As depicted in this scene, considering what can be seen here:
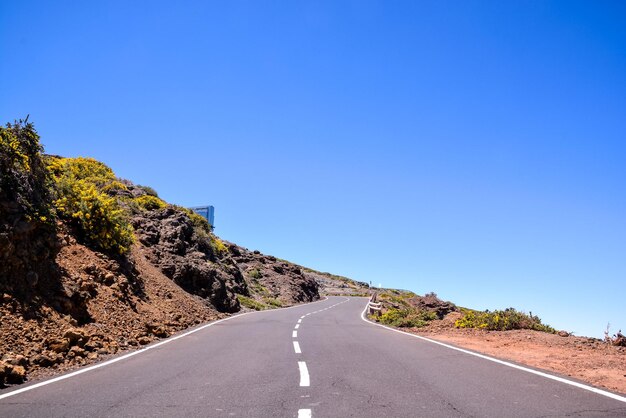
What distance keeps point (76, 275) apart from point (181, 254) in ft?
43.2

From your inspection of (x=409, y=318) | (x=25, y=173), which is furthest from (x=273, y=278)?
(x=25, y=173)

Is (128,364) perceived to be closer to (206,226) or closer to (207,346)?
(207,346)

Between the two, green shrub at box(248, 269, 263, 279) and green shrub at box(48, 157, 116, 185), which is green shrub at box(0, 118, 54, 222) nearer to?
green shrub at box(48, 157, 116, 185)

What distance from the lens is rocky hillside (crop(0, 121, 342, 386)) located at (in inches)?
369

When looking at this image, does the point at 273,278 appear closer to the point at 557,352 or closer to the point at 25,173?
the point at 25,173

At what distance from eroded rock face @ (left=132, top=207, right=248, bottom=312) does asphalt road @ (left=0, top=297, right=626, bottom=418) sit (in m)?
13.9

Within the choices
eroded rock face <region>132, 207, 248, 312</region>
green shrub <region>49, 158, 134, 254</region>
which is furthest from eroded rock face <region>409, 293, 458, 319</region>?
green shrub <region>49, 158, 134, 254</region>

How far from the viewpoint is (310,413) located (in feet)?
17.2

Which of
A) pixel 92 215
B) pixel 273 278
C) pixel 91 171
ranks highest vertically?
pixel 91 171

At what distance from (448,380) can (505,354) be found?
485 cm

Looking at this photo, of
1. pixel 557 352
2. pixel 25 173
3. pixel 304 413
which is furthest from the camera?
pixel 25 173

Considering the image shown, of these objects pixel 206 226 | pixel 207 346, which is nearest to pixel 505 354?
pixel 207 346

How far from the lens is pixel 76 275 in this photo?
13250 millimetres

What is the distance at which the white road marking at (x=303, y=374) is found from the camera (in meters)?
6.94
